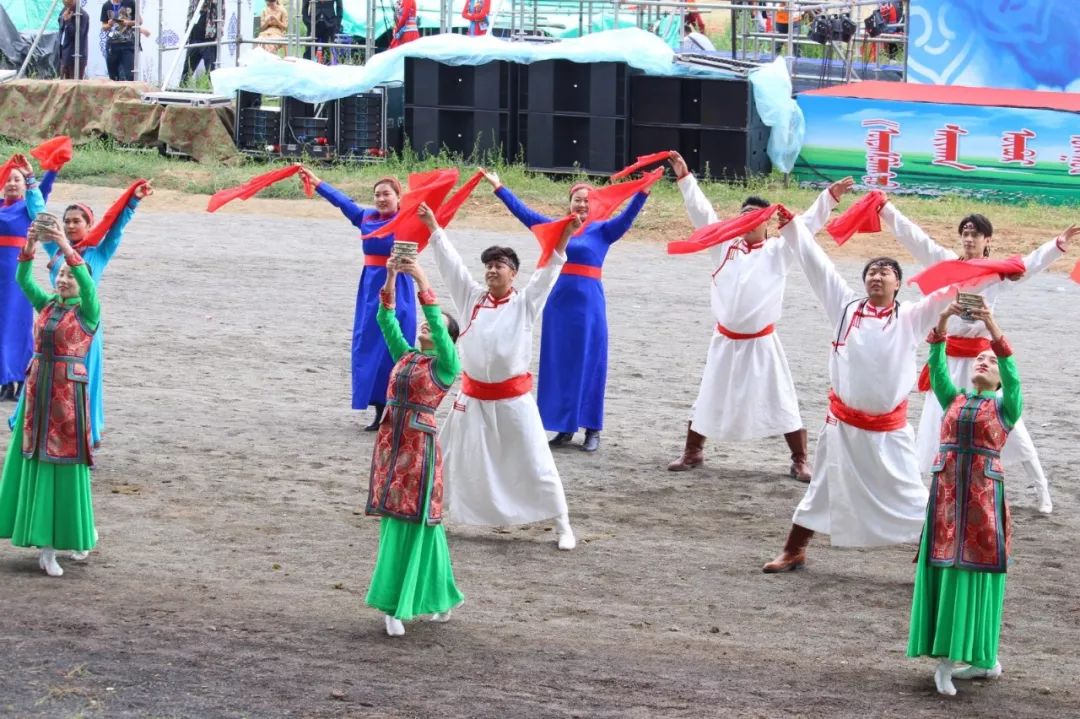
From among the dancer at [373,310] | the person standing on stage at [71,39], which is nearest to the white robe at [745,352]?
the dancer at [373,310]

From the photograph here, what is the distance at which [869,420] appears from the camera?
7891mm

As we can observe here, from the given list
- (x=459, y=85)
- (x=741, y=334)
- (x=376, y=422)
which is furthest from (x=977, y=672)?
(x=459, y=85)

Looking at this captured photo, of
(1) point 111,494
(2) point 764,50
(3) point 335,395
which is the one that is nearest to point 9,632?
(1) point 111,494

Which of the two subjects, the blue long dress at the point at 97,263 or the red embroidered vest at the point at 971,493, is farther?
the blue long dress at the point at 97,263

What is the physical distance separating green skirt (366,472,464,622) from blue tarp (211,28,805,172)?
14108 mm

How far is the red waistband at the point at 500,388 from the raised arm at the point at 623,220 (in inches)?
68.6

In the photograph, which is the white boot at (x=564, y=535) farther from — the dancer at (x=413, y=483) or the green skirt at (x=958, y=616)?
the green skirt at (x=958, y=616)

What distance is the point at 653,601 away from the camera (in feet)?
25.4

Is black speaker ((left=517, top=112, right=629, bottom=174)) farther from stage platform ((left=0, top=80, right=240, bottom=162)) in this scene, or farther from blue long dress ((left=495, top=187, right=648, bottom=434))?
blue long dress ((left=495, top=187, right=648, bottom=434))

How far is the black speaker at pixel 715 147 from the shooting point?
20.4 metres

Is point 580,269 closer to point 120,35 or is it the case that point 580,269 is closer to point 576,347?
point 576,347

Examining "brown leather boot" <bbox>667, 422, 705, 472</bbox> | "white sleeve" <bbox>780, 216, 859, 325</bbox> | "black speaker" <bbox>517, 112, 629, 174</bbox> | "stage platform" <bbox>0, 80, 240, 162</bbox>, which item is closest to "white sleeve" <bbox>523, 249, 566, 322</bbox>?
"white sleeve" <bbox>780, 216, 859, 325</bbox>

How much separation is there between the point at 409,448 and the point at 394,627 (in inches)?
30.4

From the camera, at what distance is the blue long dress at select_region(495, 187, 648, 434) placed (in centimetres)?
1054
